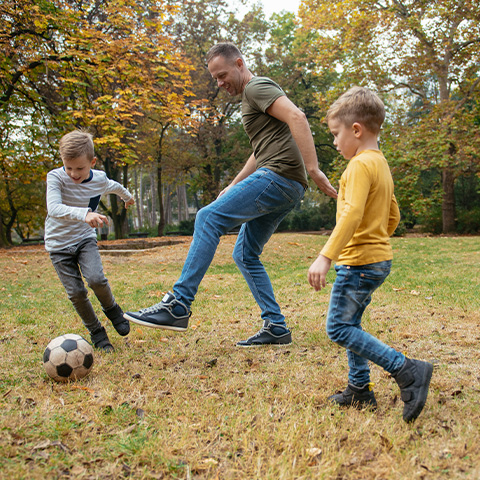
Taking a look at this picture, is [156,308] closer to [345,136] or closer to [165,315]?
[165,315]

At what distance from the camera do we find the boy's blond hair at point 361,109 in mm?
2414

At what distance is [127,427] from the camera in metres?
2.34

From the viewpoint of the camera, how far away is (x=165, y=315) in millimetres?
2955

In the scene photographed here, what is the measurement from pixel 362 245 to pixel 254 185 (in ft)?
3.83

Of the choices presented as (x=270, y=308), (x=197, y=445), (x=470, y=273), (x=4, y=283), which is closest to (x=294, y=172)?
(x=270, y=308)

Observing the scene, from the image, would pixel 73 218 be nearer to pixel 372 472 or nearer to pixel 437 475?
pixel 372 472

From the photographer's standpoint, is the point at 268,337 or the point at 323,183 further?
the point at 268,337

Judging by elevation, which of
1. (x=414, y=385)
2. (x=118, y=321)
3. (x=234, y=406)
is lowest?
(x=234, y=406)

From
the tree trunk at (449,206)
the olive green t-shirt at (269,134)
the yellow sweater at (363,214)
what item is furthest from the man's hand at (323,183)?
the tree trunk at (449,206)

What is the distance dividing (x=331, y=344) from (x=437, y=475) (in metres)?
2.05

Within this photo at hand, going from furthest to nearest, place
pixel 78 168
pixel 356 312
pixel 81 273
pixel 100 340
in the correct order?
1. pixel 100 340
2. pixel 81 273
3. pixel 78 168
4. pixel 356 312

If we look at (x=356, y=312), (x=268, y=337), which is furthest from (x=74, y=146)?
(x=356, y=312)

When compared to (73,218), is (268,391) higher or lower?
lower

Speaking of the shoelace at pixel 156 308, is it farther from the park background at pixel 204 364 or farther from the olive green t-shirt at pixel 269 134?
the olive green t-shirt at pixel 269 134
